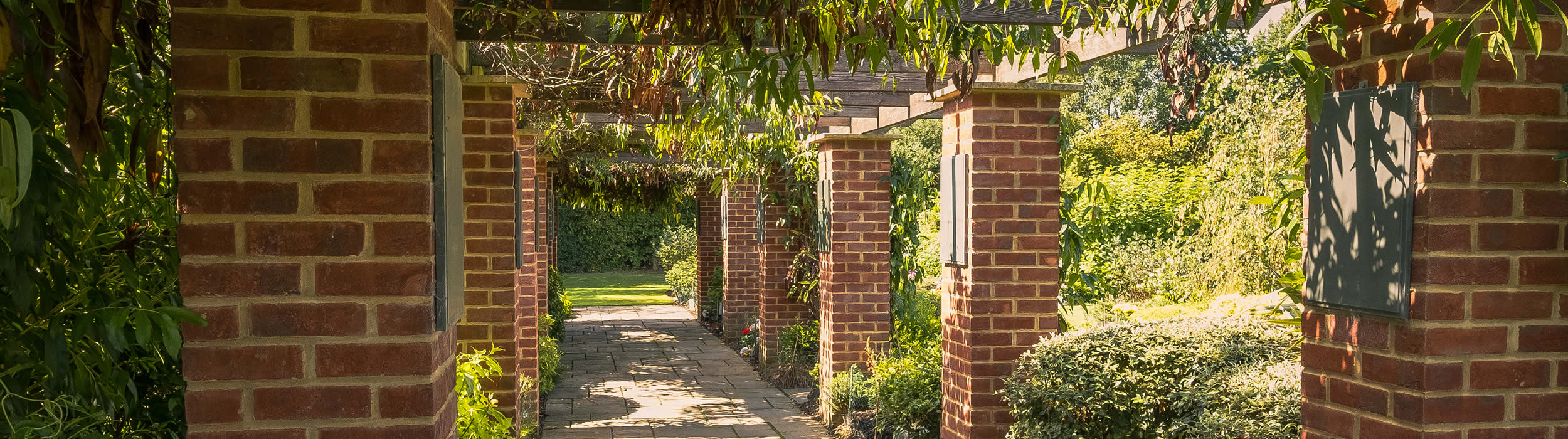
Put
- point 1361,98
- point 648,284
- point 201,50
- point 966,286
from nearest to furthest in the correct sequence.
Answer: point 201,50 < point 1361,98 < point 966,286 < point 648,284

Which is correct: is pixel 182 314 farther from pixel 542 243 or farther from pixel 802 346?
pixel 802 346

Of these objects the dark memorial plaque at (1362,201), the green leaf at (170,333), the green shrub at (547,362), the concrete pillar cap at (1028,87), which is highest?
the concrete pillar cap at (1028,87)

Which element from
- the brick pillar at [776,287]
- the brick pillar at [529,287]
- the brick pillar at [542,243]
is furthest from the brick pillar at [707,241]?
the brick pillar at [529,287]

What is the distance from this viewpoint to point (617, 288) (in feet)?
77.3

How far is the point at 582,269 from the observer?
1080 inches

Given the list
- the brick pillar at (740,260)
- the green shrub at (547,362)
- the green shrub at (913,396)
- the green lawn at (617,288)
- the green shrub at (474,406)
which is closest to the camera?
the green shrub at (474,406)

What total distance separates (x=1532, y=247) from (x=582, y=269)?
26232 mm

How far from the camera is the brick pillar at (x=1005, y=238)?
15.7ft

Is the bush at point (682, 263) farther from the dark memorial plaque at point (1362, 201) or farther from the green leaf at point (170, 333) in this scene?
the green leaf at point (170, 333)

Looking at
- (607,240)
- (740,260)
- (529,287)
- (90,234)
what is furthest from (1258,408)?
(607,240)

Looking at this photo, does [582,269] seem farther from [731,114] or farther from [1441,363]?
[1441,363]

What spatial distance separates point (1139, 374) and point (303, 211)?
3378mm

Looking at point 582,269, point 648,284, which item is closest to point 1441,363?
point 648,284

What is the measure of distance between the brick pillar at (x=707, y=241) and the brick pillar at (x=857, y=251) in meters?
7.72
